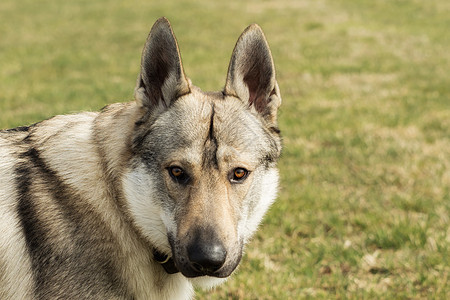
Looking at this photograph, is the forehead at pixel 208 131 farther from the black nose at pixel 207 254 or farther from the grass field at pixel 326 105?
the grass field at pixel 326 105

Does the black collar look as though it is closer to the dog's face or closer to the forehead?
the dog's face

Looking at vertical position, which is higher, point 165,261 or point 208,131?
point 208,131

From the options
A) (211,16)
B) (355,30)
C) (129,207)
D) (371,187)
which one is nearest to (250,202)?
(129,207)

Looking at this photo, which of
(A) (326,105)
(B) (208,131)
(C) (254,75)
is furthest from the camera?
(A) (326,105)

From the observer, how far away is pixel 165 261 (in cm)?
290

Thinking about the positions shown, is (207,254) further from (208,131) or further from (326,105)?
(326,105)

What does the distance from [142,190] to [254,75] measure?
1060mm

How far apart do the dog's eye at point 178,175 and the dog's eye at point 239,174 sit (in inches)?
10.6

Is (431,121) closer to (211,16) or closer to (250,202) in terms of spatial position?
(250,202)

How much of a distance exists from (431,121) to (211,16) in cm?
1103

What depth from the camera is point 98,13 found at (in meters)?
18.7

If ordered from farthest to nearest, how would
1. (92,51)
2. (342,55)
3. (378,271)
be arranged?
1. (92,51)
2. (342,55)
3. (378,271)

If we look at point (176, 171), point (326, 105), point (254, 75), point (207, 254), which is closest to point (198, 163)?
point (176, 171)

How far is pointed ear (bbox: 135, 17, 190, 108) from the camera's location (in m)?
2.96
